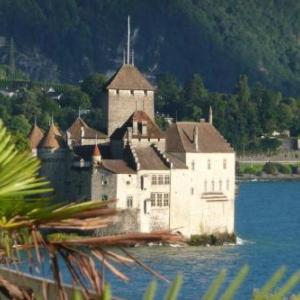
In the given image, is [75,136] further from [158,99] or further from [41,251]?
[158,99]

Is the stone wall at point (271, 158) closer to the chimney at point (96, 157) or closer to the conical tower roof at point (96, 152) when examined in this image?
the conical tower roof at point (96, 152)

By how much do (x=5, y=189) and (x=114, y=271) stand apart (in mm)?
437

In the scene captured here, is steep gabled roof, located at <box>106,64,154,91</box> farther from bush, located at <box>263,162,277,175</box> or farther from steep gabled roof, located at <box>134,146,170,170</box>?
bush, located at <box>263,162,277,175</box>

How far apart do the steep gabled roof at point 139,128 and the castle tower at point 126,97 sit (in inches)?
39.6

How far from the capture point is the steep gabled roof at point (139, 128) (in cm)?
4484

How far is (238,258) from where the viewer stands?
129 feet

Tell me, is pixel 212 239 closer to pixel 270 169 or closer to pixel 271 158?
pixel 270 169

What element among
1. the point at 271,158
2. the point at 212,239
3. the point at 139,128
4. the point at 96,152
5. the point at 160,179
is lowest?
the point at 212,239

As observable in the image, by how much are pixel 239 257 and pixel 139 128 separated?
639 cm

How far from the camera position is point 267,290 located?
183 inches

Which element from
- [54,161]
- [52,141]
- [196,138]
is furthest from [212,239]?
[52,141]

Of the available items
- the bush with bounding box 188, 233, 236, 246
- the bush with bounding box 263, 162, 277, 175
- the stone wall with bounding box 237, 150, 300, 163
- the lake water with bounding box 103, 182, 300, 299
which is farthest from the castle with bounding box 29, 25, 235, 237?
the stone wall with bounding box 237, 150, 300, 163

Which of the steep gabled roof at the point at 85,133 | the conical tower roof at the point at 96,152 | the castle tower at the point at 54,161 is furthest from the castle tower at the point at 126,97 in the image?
the conical tower roof at the point at 96,152

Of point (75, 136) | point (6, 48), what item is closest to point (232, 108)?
point (75, 136)
